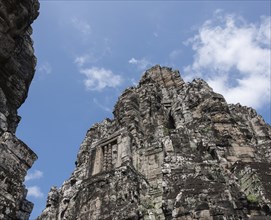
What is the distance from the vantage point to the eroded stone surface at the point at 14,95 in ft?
15.8

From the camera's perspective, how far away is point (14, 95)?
20.8 ft

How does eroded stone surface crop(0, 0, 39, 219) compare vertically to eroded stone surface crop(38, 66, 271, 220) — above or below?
below

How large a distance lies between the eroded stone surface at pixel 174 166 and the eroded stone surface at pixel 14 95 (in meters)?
10.4

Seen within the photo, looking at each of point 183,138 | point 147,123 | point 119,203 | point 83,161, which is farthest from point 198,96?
point 119,203

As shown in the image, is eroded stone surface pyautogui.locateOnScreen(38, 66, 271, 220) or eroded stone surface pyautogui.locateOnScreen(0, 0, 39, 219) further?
eroded stone surface pyautogui.locateOnScreen(38, 66, 271, 220)

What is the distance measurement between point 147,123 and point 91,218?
44.5 ft

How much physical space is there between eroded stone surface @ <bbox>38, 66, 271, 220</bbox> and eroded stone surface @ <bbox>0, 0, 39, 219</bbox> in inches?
Answer: 410

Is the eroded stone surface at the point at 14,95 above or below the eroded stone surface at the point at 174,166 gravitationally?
below

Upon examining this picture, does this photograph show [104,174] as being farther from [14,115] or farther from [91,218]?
[14,115]

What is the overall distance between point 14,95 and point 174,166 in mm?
14554

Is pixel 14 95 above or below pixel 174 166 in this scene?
below

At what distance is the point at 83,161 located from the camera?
3256 centimetres

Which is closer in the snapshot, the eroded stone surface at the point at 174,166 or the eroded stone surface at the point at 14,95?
the eroded stone surface at the point at 14,95

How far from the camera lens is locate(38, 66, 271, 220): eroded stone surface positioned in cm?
1472
